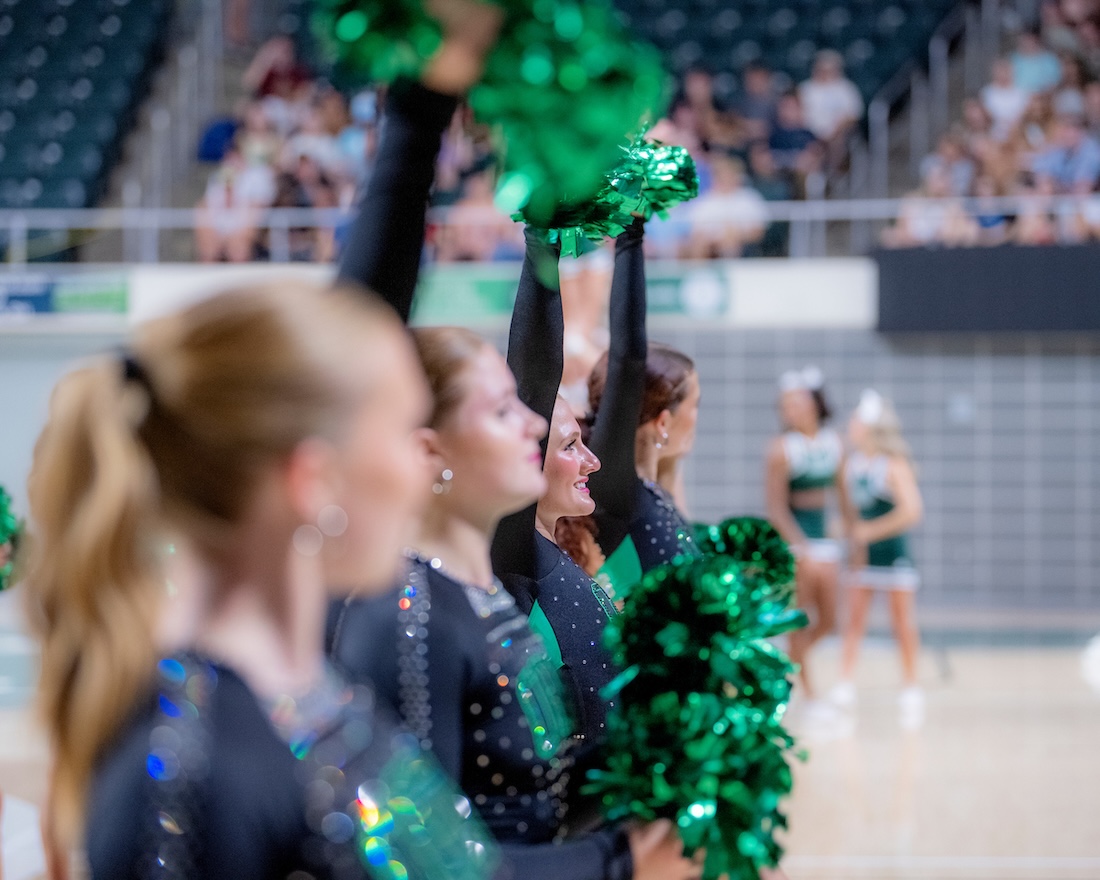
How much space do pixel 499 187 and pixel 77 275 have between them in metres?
9.21

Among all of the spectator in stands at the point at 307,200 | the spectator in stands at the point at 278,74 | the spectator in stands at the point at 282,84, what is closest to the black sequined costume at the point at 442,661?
the spectator in stands at the point at 307,200

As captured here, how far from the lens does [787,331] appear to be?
9500 millimetres

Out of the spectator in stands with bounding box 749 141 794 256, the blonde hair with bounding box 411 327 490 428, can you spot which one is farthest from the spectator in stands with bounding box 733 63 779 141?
the blonde hair with bounding box 411 327 490 428

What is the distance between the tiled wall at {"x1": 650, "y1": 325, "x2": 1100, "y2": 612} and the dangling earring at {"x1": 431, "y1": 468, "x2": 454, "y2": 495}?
8312mm

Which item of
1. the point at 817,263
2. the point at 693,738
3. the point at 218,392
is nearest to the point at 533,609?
the point at 693,738

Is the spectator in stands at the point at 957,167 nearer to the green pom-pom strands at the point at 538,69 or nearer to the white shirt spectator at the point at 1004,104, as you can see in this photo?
the white shirt spectator at the point at 1004,104

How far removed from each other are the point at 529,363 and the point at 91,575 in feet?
2.69

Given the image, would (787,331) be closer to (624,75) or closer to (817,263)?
(817,263)

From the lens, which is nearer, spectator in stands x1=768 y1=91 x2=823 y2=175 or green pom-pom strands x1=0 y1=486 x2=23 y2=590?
green pom-pom strands x1=0 y1=486 x2=23 y2=590

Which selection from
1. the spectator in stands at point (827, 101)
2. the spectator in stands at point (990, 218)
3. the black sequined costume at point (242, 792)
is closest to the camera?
the black sequined costume at point (242, 792)

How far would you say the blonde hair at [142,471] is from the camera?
2.83ft

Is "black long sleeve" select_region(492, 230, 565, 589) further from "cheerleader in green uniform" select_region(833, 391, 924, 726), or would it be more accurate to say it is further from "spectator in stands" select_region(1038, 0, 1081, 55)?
"spectator in stands" select_region(1038, 0, 1081, 55)

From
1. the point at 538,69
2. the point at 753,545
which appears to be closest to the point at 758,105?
the point at 753,545

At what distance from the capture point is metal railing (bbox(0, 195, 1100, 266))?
9.07 m
